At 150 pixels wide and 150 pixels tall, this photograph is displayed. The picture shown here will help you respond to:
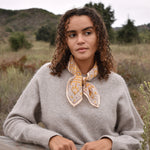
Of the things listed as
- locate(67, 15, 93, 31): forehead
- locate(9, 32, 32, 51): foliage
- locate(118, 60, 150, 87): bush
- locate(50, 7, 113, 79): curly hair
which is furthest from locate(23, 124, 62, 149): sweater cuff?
locate(9, 32, 32, 51): foliage

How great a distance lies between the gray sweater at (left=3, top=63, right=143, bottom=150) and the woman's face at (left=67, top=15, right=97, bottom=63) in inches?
7.8

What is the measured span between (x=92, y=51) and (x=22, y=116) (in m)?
0.68

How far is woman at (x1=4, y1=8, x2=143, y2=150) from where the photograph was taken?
1.65 m

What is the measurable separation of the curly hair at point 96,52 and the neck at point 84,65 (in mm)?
83

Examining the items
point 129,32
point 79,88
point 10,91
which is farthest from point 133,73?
point 129,32

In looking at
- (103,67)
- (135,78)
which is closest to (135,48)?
(135,78)

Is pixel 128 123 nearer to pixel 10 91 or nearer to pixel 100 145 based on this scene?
pixel 100 145

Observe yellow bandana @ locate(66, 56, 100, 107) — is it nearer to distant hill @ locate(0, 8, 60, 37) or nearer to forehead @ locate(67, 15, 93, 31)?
forehead @ locate(67, 15, 93, 31)

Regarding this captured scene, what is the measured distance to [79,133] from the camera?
1.67 metres

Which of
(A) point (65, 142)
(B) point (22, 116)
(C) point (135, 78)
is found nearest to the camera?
(A) point (65, 142)

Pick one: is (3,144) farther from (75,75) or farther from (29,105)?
(75,75)

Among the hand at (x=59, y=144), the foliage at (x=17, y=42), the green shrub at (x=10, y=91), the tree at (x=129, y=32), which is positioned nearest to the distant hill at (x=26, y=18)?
the foliage at (x=17, y=42)

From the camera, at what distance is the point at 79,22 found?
1.68 m

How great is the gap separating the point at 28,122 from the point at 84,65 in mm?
589
